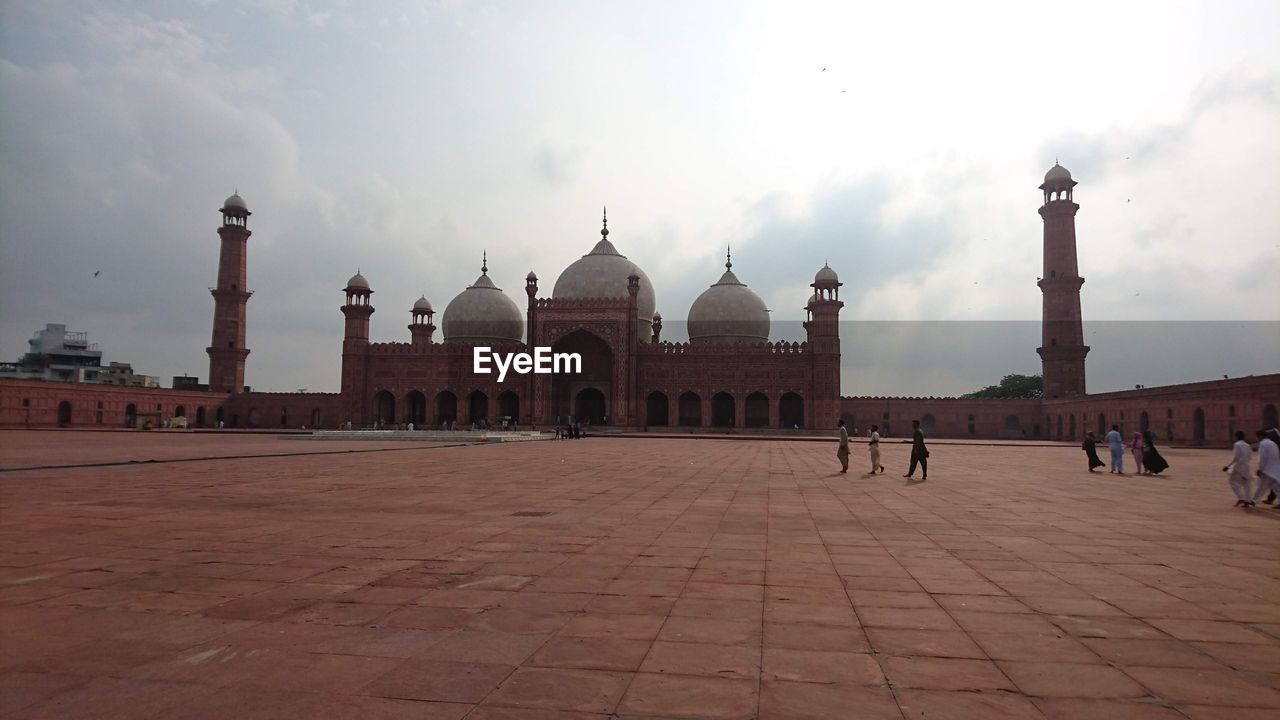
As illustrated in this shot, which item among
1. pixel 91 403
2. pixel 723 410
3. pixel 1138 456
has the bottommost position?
pixel 1138 456

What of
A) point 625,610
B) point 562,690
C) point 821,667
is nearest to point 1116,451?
point 625,610

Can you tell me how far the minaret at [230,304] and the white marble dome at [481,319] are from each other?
32.8ft

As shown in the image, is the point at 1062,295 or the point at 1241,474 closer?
the point at 1241,474

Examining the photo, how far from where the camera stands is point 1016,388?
185 feet

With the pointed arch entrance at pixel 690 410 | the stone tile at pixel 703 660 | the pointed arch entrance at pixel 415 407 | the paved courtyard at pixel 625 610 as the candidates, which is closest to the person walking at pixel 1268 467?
the paved courtyard at pixel 625 610

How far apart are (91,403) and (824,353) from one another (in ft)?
104

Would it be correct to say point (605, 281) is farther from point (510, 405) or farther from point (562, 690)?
point (562, 690)

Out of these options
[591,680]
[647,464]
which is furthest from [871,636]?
[647,464]

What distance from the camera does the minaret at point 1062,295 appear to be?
36.0 metres

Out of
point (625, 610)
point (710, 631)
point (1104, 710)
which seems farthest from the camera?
point (625, 610)

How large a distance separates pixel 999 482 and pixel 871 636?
859 centimetres

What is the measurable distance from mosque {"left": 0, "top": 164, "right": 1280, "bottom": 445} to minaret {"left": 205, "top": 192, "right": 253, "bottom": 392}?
0.07m

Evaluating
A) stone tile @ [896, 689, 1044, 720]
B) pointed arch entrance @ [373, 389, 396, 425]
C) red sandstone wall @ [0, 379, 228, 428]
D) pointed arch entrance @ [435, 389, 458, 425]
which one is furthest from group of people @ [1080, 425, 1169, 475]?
red sandstone wall @ [0, 379, 228, 428]

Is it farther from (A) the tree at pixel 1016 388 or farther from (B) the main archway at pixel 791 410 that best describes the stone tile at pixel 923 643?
(A) the tree at pixel 1016 388
